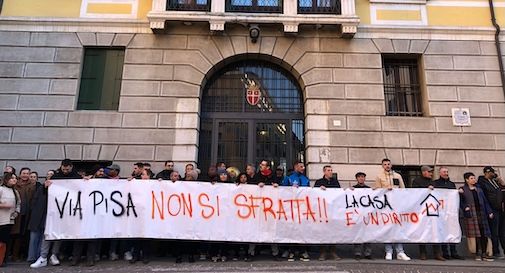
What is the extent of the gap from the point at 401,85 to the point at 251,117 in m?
5.03

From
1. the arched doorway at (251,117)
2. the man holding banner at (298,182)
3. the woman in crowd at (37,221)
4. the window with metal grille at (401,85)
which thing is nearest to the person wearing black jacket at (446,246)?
the man holding banner at (298,182)

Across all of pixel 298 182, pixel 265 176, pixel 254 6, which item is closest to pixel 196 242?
pixel 265 176

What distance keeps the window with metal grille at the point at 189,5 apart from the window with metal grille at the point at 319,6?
9.79 ft

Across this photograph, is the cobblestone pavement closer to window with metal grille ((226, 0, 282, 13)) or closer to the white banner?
the white banner

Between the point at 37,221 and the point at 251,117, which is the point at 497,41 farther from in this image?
the point at 37,221

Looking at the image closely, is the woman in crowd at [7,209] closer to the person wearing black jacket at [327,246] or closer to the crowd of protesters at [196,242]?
the crowd of protesters at [196,242]

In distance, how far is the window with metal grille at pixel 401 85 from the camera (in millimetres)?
11703

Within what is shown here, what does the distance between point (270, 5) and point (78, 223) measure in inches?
329

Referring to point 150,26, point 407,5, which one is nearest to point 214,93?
point 150,26

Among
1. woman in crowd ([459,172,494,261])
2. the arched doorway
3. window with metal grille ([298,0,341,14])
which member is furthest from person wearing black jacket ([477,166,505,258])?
window with metal grille ([298,0,341,14])

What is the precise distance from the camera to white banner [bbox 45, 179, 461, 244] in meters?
7.72

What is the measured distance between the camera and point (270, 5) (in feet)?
38.3

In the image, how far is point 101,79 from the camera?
1155 cm

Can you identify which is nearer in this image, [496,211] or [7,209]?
[7,209]
